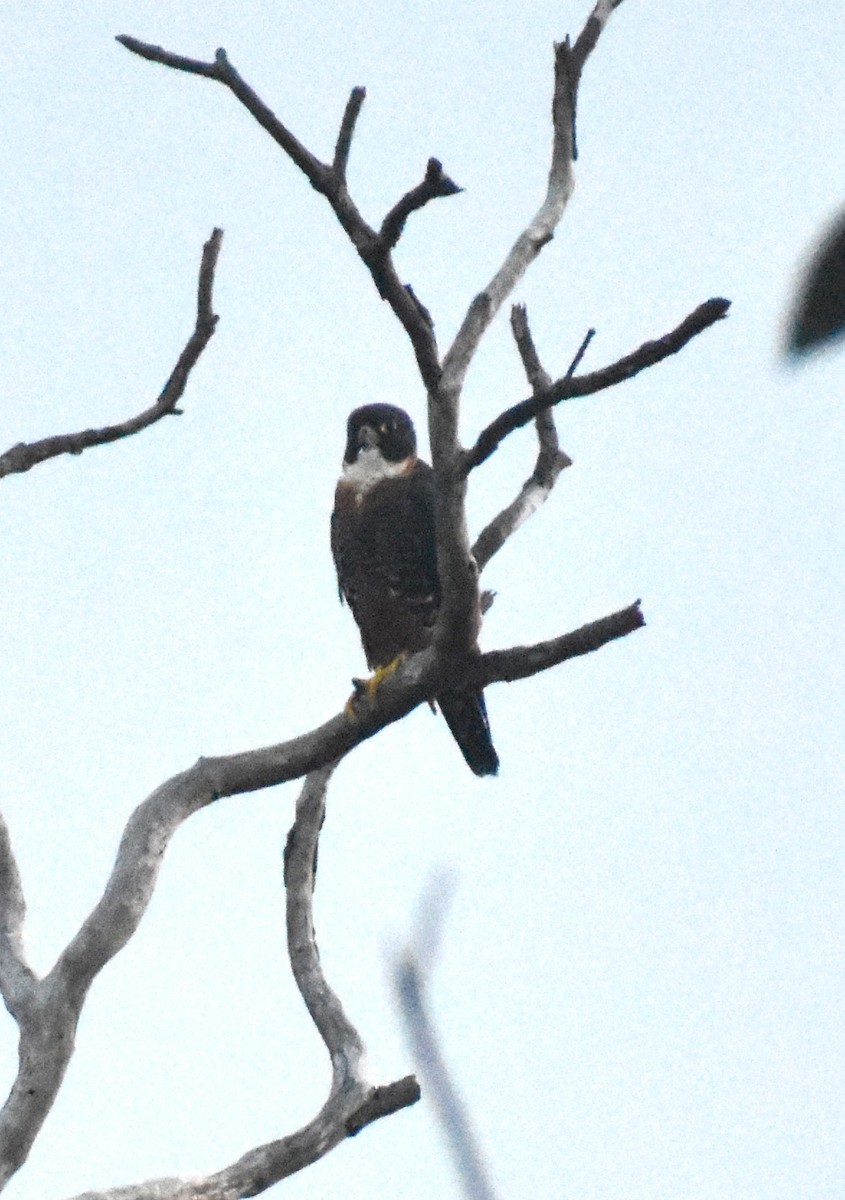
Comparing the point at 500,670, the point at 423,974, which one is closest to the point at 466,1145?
the point at 423,974

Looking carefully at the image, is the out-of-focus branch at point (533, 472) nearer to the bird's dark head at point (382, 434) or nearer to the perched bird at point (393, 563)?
the perched bird at point (393, 563)

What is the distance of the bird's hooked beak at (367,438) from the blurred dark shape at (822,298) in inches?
195

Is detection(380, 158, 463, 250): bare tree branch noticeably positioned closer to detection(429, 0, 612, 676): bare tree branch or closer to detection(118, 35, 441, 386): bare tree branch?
detection(118, 35, 441, 386): bare tree branch

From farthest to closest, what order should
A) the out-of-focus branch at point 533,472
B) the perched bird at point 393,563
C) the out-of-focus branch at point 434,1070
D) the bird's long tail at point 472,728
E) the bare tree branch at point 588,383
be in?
the perched bird at point 393,563
the bird's long tail at point 472,728
the out-of-focus branch at point 533,472
the bare tree branch at point 588,383
the out-of-focus branch at point 434,1070

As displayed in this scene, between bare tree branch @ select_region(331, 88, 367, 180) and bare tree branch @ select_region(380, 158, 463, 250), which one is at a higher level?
bare tree branch @ select_region(331, 88, 367, 180)

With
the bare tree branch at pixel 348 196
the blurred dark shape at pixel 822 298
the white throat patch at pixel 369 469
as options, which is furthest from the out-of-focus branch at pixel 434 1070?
the white throat patch at pixel 369 469

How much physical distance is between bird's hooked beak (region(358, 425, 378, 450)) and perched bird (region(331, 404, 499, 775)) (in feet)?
0.09

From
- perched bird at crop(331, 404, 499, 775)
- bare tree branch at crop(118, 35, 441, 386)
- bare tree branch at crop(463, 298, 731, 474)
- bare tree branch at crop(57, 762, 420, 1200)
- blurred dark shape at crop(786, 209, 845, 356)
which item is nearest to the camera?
blurred dark shape at crop(786, 209, 845, 356)

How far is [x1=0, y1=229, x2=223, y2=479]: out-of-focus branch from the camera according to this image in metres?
3.41

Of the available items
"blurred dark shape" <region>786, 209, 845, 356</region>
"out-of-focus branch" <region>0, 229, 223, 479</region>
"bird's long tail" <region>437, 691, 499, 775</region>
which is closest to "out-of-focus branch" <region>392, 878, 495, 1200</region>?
"blurred dark shape" <region>786, 209, 845, 356</region>

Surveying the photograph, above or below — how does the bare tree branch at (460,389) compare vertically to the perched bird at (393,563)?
below

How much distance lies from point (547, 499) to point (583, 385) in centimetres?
145

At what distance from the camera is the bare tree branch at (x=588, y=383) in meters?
2.42

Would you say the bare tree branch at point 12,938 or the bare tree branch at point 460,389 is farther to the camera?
the bare tree branch at point 12,938
